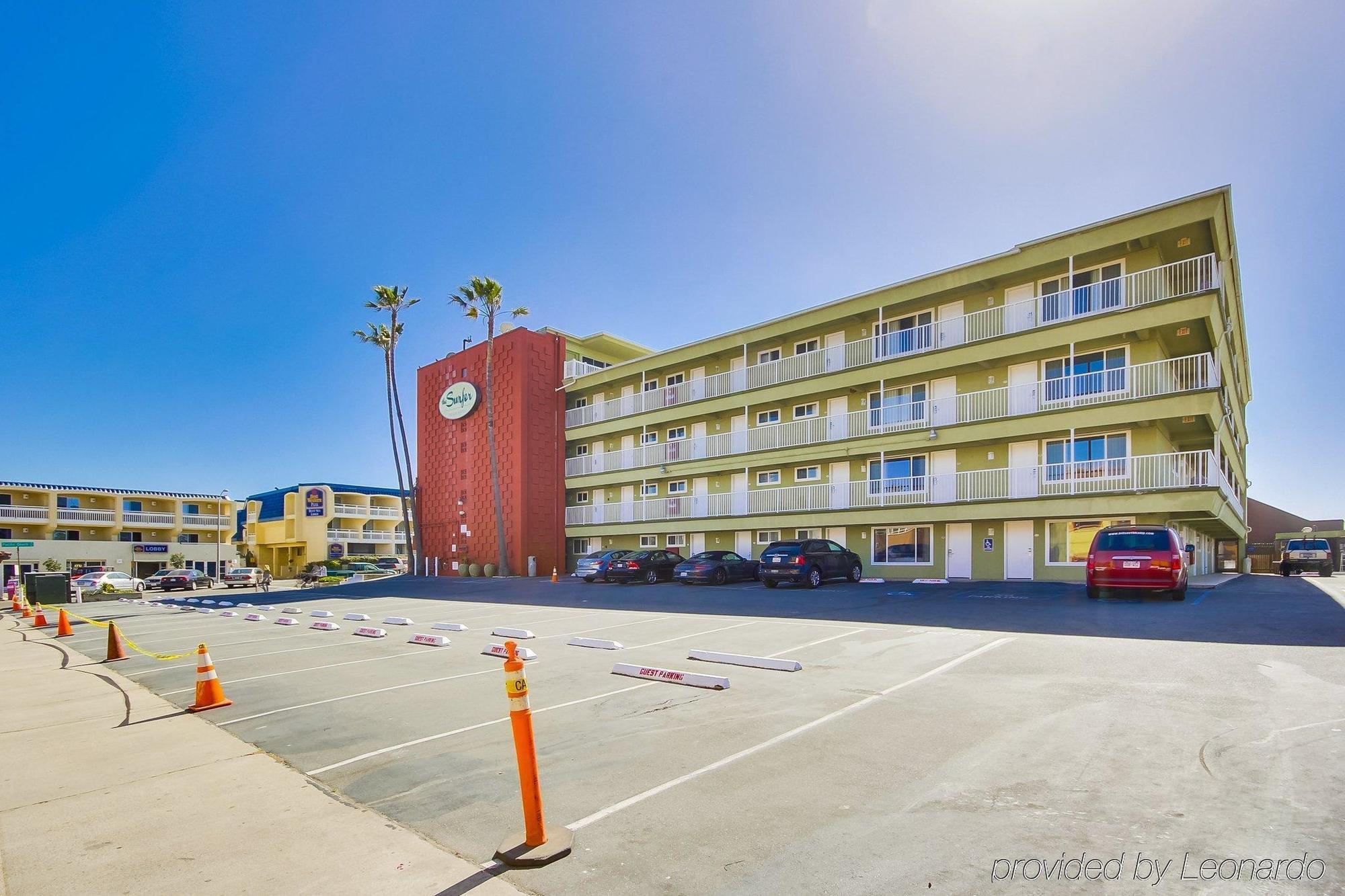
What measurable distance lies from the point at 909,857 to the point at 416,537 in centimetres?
4306

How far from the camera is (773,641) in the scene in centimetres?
1084

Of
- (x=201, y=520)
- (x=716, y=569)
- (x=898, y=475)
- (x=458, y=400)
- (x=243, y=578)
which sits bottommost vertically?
(x=243, y=578)

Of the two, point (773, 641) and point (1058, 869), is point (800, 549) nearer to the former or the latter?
point (773, 641)

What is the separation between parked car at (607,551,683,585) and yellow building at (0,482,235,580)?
44513 millimetres

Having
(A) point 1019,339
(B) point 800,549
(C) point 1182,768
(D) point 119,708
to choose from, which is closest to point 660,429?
(B) point 800,549

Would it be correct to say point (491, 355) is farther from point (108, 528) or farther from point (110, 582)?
point (108, 528)

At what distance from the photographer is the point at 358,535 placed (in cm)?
6856

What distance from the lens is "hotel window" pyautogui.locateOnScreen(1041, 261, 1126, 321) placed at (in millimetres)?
21047

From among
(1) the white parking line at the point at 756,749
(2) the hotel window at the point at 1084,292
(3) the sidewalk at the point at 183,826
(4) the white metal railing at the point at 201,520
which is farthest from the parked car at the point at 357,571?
(1) the white parking line at the point at 756,749

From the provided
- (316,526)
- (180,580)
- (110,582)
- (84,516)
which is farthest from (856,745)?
(84,516)

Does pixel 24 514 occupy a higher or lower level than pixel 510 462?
lower

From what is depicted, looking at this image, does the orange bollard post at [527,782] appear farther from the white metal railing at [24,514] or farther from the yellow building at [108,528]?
the white metal railing at [24,514]

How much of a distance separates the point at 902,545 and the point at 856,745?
21535 millimetres

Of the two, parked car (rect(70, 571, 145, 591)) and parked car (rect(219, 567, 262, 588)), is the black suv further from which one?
parked car (rect(219, 567, 262, 588))
